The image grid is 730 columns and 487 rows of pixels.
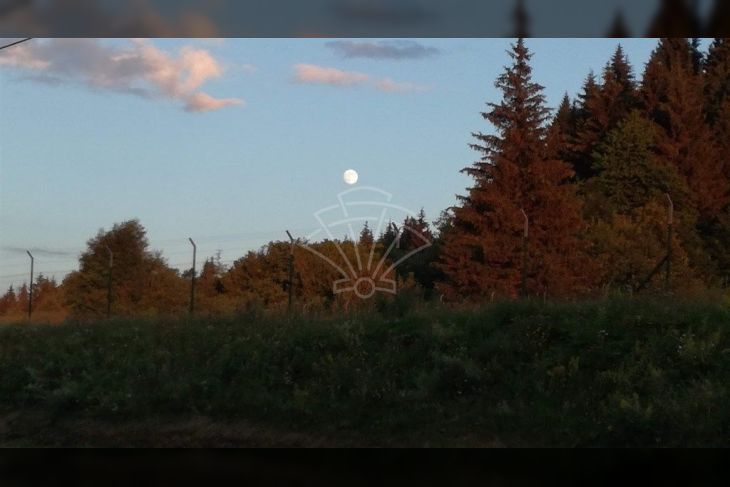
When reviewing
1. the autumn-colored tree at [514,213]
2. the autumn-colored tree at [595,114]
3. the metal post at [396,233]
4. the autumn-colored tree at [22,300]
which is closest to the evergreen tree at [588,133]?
the autumn-colored tree at [595,114]

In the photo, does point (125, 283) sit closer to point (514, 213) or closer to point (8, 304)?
point (8, 304)

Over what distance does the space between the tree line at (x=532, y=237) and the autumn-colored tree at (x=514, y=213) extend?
5 cm

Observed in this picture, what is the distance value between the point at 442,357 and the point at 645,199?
71.0 ft

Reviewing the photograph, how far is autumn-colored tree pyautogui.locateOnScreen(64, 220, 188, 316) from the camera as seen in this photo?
Answer: 2803 centimetres

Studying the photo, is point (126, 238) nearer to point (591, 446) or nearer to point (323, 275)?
point (323, 275)

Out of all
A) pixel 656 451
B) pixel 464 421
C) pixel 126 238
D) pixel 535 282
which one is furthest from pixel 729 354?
pixel 126 238

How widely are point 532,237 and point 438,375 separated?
13436 mm

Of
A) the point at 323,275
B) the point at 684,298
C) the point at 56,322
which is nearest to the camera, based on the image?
the point at 684,298

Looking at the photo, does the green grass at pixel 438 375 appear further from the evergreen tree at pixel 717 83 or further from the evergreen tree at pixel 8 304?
the evergreen tree at pixel 717 83

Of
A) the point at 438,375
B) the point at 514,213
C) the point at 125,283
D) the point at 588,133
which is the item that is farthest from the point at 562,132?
the point at 438,375

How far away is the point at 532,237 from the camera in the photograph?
27.8 meters

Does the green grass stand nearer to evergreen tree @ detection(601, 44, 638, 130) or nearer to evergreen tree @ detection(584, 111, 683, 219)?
evergreen tree @ detection(584, 111, 683, 219)

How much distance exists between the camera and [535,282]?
2566 cm

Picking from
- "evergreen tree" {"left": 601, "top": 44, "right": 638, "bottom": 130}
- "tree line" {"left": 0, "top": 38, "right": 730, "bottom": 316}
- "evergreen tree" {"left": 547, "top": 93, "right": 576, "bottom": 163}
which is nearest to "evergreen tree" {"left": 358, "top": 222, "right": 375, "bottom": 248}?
"tree line" {"left": 0, "top": 38, "right": 730, "bottom": 316}
